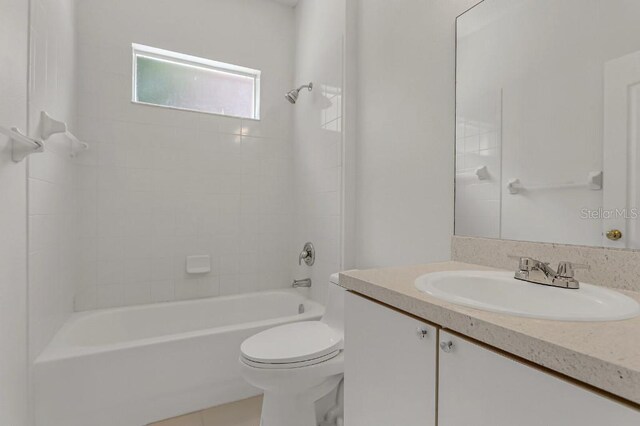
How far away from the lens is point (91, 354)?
4.82 ft

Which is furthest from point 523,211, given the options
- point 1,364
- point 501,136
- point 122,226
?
point 122,226

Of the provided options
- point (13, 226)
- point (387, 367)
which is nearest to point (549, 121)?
point (387, 367)

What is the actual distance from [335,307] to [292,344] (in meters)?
0.35

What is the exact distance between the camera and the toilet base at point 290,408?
137 centimetres

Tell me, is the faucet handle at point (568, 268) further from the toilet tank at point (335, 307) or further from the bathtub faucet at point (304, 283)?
the bathtub faucet at point (304, 283)

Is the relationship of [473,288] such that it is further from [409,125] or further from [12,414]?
[12,414]

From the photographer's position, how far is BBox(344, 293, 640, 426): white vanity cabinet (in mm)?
446

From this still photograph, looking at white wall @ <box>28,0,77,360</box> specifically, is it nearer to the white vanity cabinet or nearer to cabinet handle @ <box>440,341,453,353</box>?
the white vanity cabinet

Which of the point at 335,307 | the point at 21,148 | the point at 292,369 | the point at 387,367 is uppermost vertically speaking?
the point at 21,148

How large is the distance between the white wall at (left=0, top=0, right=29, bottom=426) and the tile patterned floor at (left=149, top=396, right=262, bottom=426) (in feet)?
2.14

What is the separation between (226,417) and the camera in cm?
168

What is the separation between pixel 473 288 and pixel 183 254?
207 cm

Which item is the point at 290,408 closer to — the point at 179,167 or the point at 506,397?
the point at 506,397

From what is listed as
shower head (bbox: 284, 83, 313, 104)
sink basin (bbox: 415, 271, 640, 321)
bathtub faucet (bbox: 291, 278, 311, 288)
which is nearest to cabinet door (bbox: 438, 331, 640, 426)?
sink basin (bbox: 415, 271, 640, 321)
